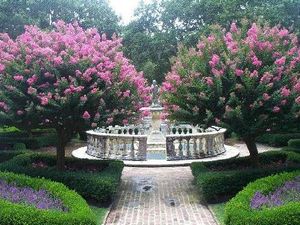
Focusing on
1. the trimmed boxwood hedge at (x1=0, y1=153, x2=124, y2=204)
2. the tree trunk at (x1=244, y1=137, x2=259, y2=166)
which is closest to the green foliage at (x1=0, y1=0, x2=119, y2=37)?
the trimmed boxwood hedge at (x1=0, y1=153, x2=124, y2=204)

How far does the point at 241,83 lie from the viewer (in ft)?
38.4

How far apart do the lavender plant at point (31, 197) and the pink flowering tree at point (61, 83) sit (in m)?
2.28

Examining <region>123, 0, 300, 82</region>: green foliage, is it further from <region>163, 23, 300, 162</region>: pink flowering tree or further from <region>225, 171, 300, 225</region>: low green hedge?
<region>225, 171, 300, 225</region>: low green hedge

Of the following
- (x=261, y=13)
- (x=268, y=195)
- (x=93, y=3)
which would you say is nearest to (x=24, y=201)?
(x=268, y=195)

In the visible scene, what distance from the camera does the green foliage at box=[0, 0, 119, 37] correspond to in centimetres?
3062

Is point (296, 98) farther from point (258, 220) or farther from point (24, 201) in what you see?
point (24, 201)

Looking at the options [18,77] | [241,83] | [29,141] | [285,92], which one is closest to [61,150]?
[18,77]

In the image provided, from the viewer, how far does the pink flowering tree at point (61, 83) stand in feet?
37.0

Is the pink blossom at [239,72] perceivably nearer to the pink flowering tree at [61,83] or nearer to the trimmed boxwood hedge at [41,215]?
the pink flowering tree at [61,83]

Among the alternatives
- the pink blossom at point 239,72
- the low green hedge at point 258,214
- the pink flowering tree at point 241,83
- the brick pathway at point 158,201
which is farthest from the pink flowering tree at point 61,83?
the low green hedge at point 258,214

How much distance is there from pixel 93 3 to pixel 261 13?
14078mm

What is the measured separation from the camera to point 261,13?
98.0 ft

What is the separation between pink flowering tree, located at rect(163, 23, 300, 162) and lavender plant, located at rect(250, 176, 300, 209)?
86.3 inches

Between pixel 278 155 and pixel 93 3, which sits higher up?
pixel 93 3
